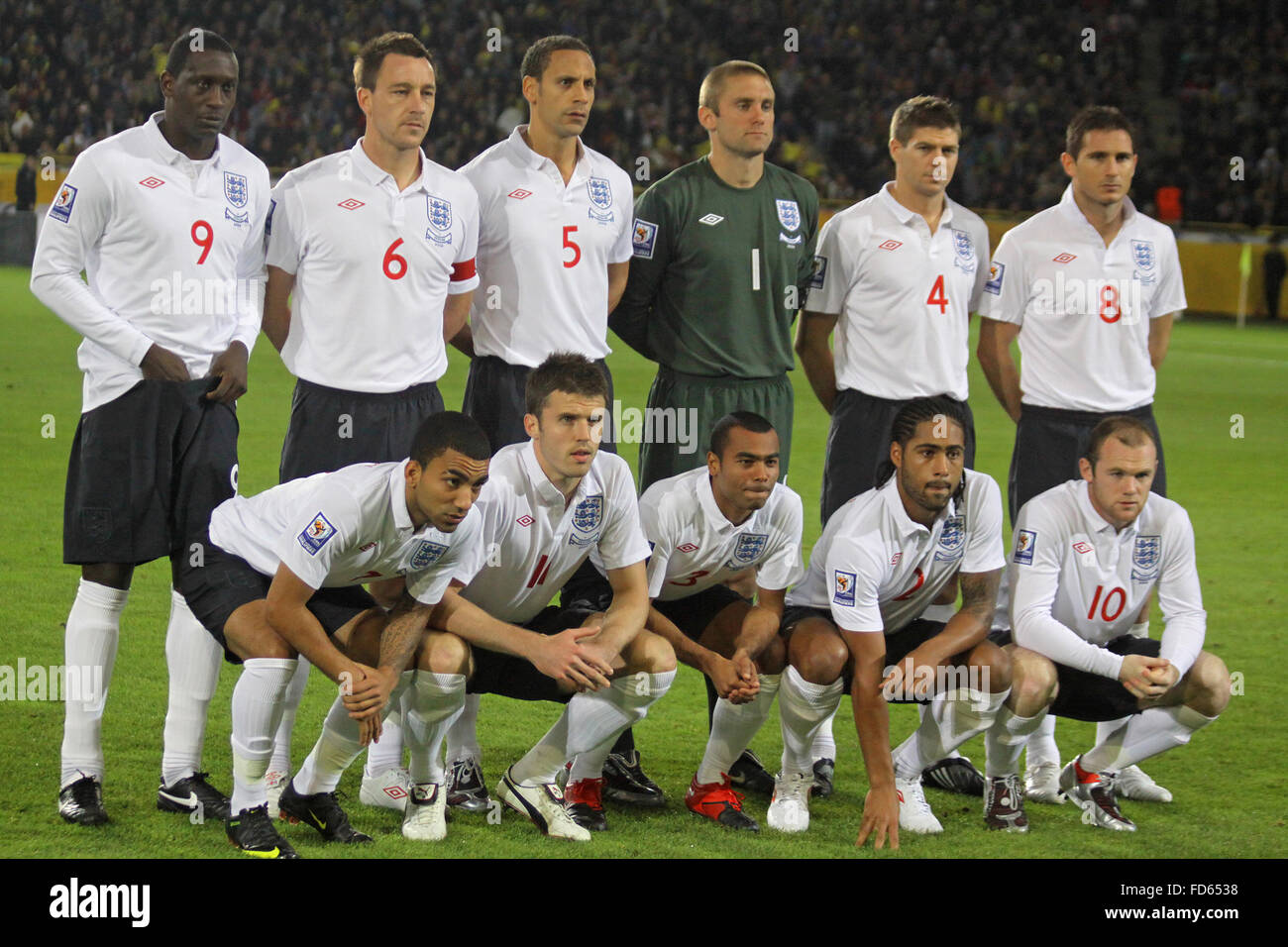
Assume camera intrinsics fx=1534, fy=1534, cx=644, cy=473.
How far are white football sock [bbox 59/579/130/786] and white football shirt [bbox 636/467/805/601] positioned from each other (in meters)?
1.63

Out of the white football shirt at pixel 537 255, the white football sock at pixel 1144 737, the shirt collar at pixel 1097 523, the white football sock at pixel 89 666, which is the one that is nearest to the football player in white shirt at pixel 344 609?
the white football sock at pixel 89 666

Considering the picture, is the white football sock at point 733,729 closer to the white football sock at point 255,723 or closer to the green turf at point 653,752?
the green turf at point 653,752

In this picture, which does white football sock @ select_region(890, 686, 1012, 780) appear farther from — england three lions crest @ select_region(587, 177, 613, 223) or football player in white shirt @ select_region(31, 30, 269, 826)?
football player in white shirt @ select_region(31, 30, 269, 826)

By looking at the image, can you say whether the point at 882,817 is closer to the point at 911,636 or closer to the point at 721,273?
the point at 911,636

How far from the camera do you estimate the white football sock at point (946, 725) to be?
4.63 metres

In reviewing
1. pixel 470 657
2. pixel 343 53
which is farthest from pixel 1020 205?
pixel 470 657

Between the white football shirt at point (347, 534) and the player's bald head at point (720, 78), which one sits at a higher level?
the player's bald head at point (720, 78)

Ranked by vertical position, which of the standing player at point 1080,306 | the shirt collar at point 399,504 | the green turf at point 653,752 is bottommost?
the green turf at point 653,752

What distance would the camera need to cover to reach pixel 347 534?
13.5ft

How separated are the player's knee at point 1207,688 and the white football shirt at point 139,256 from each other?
317cm

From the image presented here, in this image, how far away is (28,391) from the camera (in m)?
12.5

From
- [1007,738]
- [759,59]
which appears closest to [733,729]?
[1007,738]

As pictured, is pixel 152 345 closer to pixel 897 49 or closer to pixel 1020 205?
pixel 1020 205

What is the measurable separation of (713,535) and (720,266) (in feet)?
3.38
